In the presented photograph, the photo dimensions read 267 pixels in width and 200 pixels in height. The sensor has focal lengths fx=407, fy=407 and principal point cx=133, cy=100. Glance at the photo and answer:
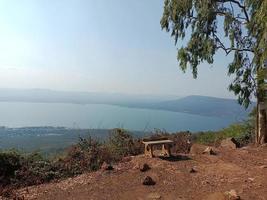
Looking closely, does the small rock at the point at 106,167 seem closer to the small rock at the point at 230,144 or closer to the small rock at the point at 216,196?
→ the small rock at the point at 216,196

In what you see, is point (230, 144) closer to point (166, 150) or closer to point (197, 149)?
point (197, 149)

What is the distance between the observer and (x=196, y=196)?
892 cm

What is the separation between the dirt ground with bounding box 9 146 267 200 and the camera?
9031 millimetres

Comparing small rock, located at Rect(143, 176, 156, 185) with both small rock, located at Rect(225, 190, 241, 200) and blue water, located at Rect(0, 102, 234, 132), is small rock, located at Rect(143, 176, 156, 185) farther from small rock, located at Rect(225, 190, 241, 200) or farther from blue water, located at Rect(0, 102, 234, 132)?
blue water, located at Rect(0, 102, 234, 132)

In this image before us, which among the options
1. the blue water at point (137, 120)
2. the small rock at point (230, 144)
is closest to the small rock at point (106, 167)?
the blue water at point (137, 120)

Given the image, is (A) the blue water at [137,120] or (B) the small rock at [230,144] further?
(A) the blue water at [137,120]

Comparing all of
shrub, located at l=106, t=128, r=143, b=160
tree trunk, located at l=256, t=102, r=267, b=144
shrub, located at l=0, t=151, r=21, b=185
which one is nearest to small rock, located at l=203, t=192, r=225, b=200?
shrub, located at l=106, t=128, r=143, b=160

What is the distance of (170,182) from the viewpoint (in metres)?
9.83

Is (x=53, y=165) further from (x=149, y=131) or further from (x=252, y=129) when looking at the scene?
(x=252, y=129)

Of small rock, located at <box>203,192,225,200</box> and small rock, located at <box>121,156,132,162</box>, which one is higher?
small rock, located at <box>121,156,132,162</box>

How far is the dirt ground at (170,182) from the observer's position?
29.6ft

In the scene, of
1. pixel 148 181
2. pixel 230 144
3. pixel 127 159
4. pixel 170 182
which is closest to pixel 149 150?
pixel 127 159

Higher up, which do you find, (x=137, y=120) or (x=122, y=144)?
(x=137, y=120)

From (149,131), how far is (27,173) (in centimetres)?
643
